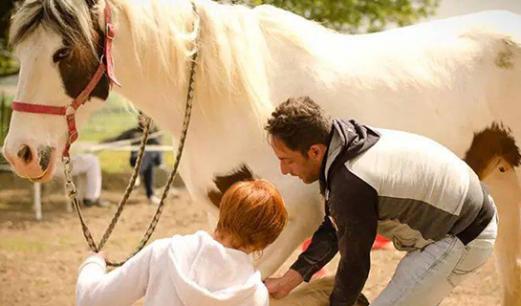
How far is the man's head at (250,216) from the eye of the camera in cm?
224

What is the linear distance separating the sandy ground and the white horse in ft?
7.50

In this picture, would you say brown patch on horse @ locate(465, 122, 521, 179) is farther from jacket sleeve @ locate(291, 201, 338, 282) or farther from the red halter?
the red halter

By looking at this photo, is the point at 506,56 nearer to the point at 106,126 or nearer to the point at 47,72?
the point at 47,72

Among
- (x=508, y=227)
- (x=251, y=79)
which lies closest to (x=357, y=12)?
(x=508, y=227)

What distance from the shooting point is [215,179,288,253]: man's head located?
2236 millimetres

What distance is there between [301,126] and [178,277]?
0.68 metres

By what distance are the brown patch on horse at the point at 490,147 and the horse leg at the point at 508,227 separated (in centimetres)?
11

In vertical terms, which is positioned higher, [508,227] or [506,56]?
[506,56]

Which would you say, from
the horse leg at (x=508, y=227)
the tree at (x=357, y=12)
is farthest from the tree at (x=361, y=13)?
the horse leg at (x=508, y=227)

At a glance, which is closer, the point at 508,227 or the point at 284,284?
the point at 284,284

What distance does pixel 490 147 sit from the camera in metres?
3.88

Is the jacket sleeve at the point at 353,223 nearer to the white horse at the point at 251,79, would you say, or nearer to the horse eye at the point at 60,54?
the white horse at the point at 251,79

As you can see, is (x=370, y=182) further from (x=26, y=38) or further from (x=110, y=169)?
(x=110, y=169)

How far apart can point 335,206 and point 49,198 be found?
9.53 m
